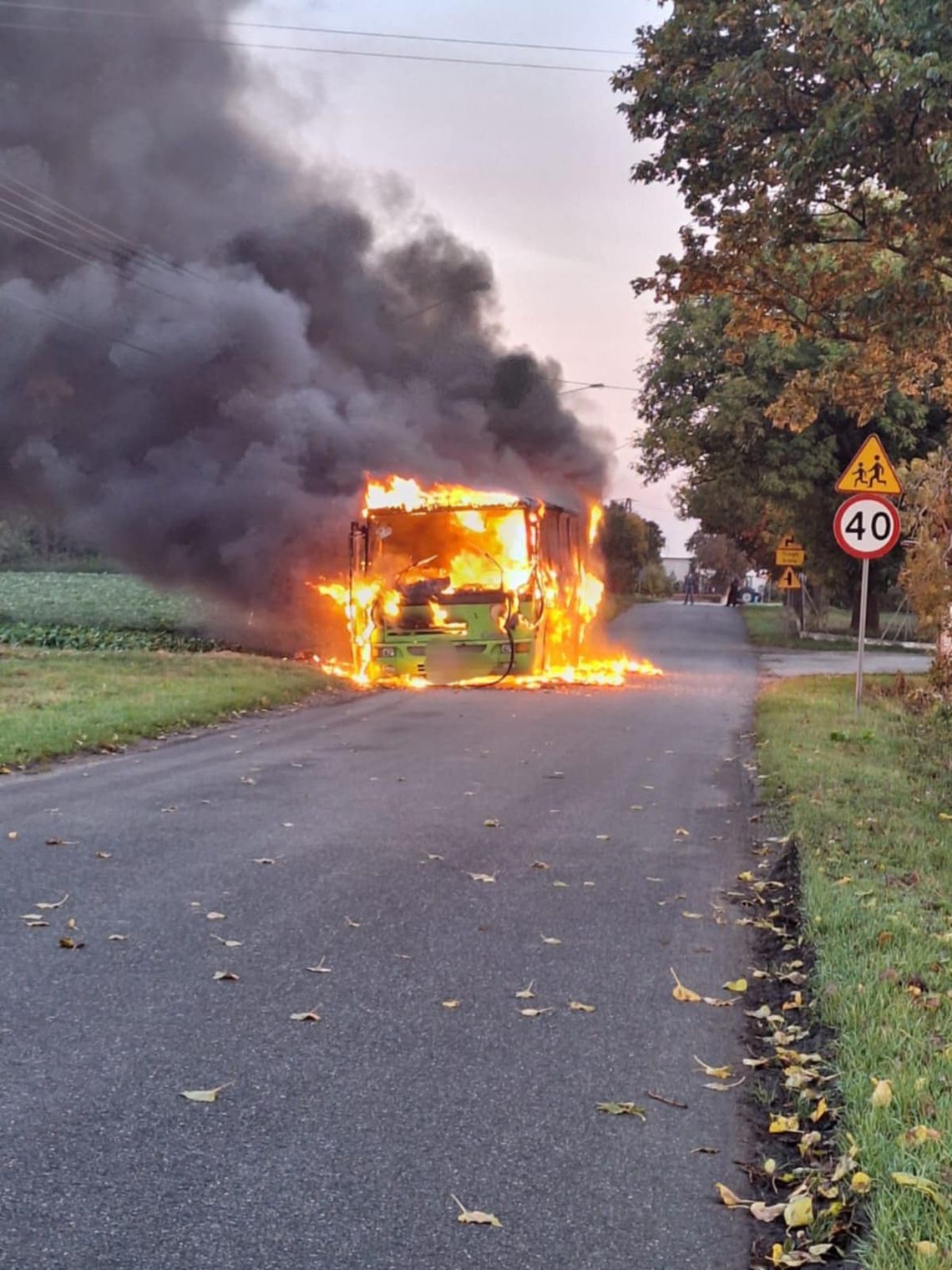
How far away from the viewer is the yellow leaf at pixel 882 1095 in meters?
3.59

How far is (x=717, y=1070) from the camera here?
414 centimetres

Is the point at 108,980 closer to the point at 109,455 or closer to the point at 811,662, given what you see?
the point at 109,455

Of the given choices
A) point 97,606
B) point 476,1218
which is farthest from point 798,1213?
point 97,606

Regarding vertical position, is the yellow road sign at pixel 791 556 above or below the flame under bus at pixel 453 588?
above

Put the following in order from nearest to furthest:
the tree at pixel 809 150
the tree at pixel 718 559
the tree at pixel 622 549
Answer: the tree at pixel 809 150 → the tree at pixel 622 549 → the tree at pixel 718 559

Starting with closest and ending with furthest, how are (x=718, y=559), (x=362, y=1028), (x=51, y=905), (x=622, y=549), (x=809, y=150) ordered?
(x=362, y=1028) → (x=51, y=905) → (x=809, y=150) → (x=622, y=549) → (x=718, y=559)

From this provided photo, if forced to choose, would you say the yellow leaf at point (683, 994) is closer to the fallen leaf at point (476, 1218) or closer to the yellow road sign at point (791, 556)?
the fallen leaf at point (476, 1218)

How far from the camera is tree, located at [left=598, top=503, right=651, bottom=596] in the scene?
55.3 metres

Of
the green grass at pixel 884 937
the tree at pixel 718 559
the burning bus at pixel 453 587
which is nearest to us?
the green grass at pixel 884 937

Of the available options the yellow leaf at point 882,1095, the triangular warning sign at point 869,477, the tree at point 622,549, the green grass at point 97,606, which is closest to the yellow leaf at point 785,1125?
the yellow leaf at point 882,1095

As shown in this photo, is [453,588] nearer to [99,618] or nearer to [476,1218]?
[99,618]

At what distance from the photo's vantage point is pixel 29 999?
180 inches

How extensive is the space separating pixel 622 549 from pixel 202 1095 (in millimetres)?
54213

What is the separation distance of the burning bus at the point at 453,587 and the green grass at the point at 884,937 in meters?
5.59
